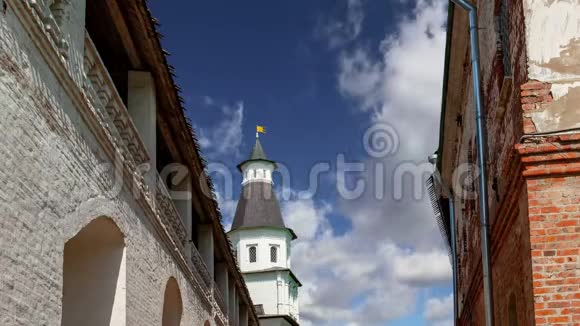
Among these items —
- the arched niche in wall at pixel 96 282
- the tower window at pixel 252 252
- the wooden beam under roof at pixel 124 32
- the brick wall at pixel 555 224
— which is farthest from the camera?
the tower window at pixel 252 252

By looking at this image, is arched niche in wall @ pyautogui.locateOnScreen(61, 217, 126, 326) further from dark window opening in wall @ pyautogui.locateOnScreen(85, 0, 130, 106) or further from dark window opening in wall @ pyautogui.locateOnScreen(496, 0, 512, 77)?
dark window opening in wall @ pyautogui.locateOnScreen(496, 0, 512, 77)

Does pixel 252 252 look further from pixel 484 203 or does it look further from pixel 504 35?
pixel 504 35

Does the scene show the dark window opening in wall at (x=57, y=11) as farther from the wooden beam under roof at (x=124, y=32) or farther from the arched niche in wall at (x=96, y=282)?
the arched niche in wall at (x=96, y=282)

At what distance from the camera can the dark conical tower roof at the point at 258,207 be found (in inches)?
2586

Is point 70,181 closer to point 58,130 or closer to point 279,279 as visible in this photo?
point 58,130

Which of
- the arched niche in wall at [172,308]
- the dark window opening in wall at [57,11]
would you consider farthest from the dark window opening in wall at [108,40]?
the arched niche in wall at [172,308]

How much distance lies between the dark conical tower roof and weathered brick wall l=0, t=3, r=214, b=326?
5673 centimetres

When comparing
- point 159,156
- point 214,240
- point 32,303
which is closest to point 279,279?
point 214,240

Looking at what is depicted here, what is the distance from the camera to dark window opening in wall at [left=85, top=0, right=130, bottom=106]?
34.5 feet

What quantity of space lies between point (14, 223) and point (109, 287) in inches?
141

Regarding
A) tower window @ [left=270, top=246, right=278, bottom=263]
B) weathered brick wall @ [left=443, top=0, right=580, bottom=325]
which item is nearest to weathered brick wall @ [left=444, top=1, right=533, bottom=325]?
weathered brick wall @ [left=443, top=0, right=580, bottom=325]

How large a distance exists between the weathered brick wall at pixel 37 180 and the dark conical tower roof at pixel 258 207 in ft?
186

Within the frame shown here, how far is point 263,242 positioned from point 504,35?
181 ft

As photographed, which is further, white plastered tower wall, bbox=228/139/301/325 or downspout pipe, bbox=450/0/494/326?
white plastered tower wall, bbox=228/139/301/325
